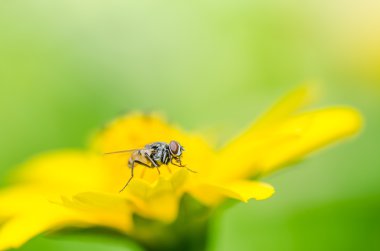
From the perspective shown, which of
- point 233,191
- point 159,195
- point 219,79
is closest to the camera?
point 233,191

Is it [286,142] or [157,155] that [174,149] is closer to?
[157,155]

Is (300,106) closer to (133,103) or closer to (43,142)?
(43,142)

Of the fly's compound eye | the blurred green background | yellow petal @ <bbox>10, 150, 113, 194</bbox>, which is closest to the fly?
the fly's compound eye

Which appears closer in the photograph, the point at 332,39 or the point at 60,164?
the point at 60,164

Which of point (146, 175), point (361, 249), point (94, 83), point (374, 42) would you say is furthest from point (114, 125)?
point (374, 42)

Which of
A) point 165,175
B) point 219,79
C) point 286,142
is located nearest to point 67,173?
point 165,175

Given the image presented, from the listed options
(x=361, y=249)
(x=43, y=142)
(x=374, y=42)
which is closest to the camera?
(x=361, y=249)
